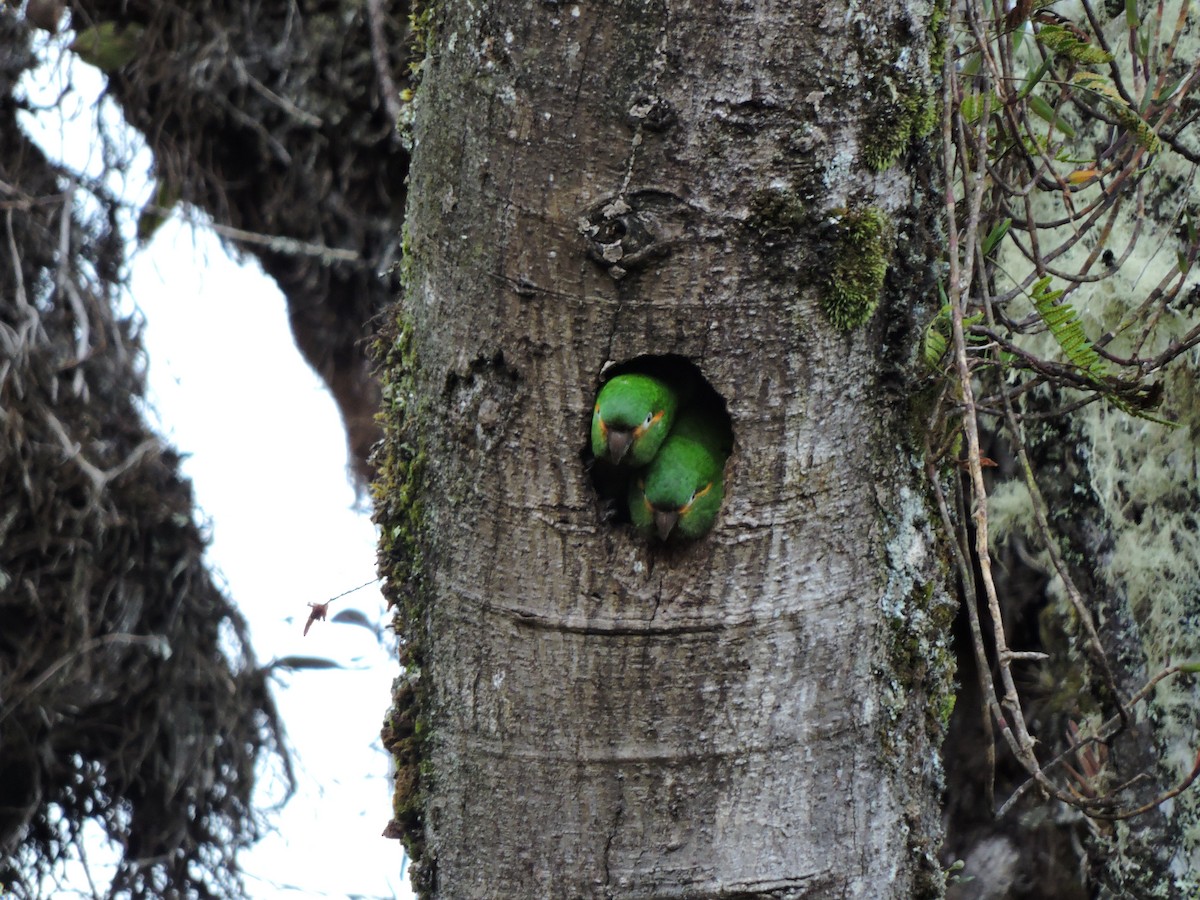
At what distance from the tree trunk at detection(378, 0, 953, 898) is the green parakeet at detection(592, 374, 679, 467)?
0.49ft

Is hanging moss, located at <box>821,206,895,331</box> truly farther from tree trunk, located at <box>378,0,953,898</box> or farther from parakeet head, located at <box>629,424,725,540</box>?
parakeet head, located at <box>629,424,725,540</box>

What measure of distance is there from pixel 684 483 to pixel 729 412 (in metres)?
0.38

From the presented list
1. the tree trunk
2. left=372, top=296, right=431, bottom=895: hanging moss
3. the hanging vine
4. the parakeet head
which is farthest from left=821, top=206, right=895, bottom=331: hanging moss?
left=372, top=296, right=431, bottom=895: hanging moss

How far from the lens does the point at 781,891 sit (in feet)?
5.64

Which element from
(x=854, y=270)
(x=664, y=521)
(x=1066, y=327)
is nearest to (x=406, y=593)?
(x=664, y=521)

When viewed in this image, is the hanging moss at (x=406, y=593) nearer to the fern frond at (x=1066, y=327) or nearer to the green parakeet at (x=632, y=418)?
the green parakeet at (x=632, y=418)

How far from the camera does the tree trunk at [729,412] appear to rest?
5.44 ft

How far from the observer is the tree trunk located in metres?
1.66

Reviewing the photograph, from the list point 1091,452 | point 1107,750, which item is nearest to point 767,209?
point 1091,452

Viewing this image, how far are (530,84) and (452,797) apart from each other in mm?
1150

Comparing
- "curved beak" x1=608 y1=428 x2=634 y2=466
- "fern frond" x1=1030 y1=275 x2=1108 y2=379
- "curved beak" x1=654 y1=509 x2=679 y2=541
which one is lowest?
"curved beak" x1=654 y1=509 x2=679 y2=541

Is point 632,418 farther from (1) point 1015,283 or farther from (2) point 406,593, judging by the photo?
(1) point 1015,283

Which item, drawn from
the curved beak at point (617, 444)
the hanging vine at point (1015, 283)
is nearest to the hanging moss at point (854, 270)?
the hanging vine at point (1015, 283)

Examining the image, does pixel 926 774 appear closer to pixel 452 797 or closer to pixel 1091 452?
pixel 452 797
